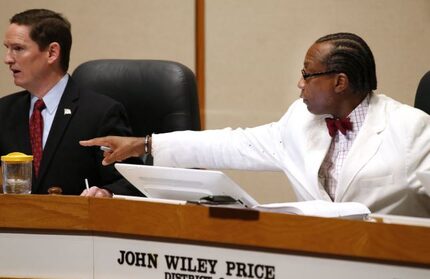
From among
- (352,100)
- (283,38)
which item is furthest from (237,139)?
(283,38)

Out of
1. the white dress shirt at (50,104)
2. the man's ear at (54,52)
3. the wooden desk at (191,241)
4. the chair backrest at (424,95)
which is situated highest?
the man's ear at (54,52)

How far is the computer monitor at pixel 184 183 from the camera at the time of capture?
2.11m

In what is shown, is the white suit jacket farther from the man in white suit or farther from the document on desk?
the document on desk

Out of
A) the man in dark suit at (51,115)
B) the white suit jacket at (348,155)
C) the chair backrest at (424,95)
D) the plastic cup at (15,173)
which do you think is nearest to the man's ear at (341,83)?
the white suit jacket at (348,155)

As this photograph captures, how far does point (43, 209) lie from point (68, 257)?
0.50 feet

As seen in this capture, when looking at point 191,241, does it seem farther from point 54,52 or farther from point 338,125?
point 54,52

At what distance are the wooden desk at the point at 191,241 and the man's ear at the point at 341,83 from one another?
80 cm

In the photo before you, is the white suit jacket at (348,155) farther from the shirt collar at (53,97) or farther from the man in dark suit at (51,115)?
the shirt collar at (53,97)

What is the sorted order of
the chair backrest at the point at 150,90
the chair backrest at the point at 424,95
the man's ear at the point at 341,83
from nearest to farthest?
the man's ear at the point at 341,83 < the chair backrest at the point at 424,95 < the chair backrest at the point at 150,90

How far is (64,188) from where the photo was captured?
3.14 m

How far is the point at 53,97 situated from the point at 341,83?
1.18m

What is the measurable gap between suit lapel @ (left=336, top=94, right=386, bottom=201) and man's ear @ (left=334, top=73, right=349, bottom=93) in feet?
0.46

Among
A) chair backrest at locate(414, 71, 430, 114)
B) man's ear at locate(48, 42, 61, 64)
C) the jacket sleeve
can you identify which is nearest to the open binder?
the jacket sleeve

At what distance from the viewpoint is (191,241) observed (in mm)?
2055
